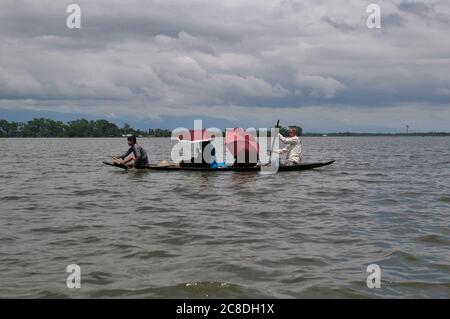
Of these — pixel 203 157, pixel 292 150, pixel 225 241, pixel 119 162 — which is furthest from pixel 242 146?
pixel 225 241

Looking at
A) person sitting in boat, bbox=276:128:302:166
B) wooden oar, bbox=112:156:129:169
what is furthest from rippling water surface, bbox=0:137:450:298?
wooden oar, bbox=112:156:129:169

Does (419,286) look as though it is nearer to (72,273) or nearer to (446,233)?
(446,233)

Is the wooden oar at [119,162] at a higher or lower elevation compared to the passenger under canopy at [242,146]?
lower

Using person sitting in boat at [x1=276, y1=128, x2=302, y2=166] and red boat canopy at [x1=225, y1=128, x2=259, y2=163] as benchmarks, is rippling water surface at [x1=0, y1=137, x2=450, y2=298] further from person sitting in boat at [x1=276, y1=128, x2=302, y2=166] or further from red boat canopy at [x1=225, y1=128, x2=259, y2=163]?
person sitting in boat at [x1=276, y1=128, x2=302, y2=166]

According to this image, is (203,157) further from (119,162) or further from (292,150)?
(119,162)

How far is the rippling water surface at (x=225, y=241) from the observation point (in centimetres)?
733

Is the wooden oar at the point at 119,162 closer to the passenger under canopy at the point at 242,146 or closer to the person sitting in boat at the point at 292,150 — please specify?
the passenger under canopy at the point at 242,146

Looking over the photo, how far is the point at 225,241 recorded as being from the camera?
10.0 meters

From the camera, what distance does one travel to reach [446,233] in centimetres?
1071

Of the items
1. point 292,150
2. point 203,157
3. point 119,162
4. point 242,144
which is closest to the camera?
point 242,144

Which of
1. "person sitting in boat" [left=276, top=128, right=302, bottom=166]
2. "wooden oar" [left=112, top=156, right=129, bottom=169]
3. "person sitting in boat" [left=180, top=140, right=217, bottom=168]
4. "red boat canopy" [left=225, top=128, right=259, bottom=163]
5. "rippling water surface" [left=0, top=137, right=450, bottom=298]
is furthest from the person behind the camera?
"wooden oar" [left=112, top=156, right=129, bottom=169]

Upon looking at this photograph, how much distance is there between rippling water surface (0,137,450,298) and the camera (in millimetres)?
7332

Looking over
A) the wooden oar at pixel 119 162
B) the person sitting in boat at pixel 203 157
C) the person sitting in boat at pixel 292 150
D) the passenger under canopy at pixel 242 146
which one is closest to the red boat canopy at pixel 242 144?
the passenger under canopy at pixel 242 146
